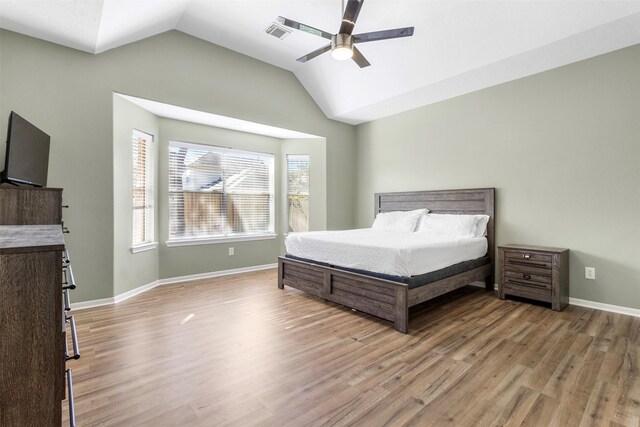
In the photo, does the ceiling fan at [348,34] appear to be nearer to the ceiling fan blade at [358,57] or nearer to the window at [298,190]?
the ceiling fan blade at [358,57]

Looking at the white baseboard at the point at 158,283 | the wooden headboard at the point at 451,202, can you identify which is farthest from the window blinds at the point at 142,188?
the wooden headboard at the point at 451,202

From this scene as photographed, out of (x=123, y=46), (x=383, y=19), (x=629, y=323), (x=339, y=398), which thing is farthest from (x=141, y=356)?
(x=629, y=323)

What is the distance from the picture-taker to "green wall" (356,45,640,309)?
10.1 feet

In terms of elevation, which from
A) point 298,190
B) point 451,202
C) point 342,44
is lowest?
point 451,202

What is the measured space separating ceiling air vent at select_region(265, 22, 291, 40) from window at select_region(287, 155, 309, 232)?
2.19 meters

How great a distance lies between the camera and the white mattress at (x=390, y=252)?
2809 mm

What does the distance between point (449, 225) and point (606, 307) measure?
1766mm

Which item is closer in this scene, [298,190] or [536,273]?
[536,273]

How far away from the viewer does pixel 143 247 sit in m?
3.96

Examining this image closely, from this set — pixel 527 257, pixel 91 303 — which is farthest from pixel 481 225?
pixel 91 303

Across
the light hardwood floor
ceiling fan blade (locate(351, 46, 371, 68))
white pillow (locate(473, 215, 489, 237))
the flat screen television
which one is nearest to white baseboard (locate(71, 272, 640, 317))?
the light hardwood floor

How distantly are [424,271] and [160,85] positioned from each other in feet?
12.4

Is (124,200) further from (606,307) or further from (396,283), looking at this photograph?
(606,307)

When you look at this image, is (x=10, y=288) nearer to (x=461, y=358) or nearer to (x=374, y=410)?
(x=374, y=410)
